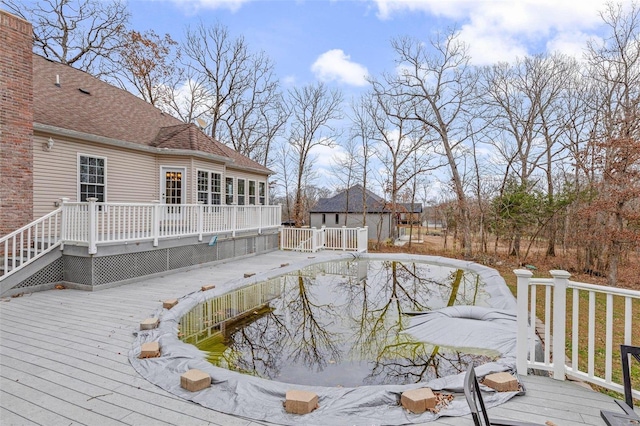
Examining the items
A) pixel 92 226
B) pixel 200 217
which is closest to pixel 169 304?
A: pixel 92 226

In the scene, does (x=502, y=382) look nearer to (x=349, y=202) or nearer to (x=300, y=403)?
(x=300, y=403)

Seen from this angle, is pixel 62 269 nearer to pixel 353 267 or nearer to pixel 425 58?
pixel 353 267

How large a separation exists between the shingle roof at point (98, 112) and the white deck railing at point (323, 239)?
4.64 m

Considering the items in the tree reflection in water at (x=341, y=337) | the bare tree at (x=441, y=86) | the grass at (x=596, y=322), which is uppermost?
the bare tree at (x=441, y=86)

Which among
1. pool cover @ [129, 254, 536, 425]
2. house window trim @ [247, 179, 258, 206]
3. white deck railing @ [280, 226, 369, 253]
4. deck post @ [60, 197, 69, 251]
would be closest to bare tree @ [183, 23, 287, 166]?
house window trim @ [247, 179, 258, 206]

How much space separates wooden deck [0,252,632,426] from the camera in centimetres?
248

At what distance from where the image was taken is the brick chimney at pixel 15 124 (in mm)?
6691

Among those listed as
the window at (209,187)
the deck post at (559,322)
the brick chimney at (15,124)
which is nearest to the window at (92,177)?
the brick chimney at (15,124)

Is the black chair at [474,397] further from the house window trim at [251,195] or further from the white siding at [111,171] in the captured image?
the house window trim at [251,195]

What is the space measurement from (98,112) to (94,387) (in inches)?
374

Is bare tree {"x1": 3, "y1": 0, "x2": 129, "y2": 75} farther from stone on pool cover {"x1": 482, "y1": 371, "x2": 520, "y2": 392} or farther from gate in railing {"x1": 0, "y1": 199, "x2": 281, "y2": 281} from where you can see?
stone on pool cover {"x1": 482, "y1": 371, "x2": 520, "y2": 392}

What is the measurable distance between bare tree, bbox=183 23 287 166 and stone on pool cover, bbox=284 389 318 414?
1961 centimetres

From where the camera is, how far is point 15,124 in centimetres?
687

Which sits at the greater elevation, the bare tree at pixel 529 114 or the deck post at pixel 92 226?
the bare tree at pixel 529 114
